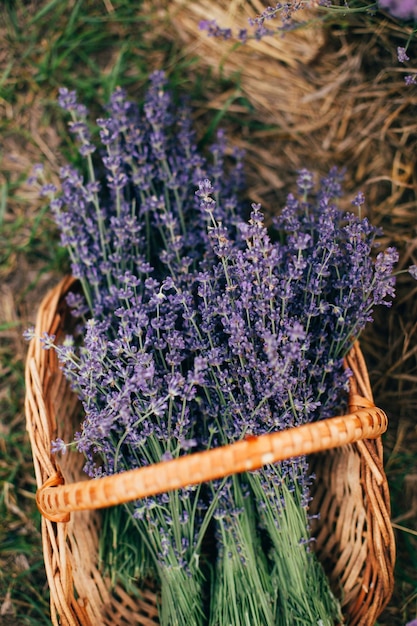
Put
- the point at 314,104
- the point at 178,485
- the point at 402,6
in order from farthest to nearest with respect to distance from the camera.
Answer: the point at 314,104 → the point at 402,6 → the point at 178,485

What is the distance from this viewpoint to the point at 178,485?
980mm

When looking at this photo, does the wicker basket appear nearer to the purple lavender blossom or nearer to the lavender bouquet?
the lavender bouquet

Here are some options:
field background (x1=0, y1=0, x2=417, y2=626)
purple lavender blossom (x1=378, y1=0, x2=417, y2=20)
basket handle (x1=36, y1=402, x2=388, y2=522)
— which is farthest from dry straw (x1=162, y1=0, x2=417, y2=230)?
basket handle (x1=36, y1=402, x2=388, y2=522)

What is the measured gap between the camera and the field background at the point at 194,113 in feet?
5.67

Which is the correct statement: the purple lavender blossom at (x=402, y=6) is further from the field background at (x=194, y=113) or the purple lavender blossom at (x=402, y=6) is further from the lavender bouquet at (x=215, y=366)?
the field background at (x=194, y=113)

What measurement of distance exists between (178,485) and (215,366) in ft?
1.20

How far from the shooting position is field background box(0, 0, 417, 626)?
1.73 metres

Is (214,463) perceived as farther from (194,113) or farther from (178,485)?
(194,113)

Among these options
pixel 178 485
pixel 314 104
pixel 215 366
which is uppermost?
pixel 314 104

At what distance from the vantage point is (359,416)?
1.09m

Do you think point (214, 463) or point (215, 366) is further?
point (215, 366)

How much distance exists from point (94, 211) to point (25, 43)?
722mm

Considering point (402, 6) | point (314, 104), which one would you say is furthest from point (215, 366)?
point (314, 104)

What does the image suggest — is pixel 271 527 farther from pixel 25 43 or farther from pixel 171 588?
pixel 25 43
